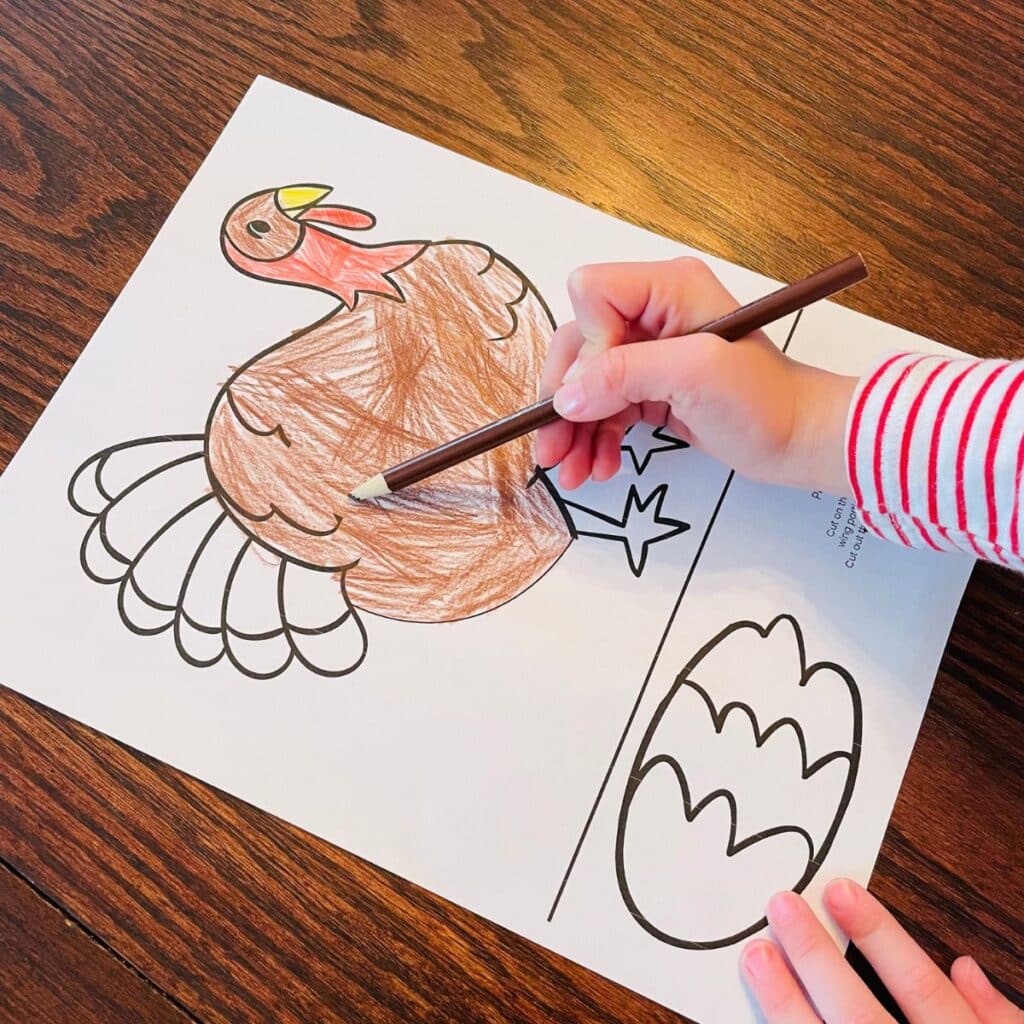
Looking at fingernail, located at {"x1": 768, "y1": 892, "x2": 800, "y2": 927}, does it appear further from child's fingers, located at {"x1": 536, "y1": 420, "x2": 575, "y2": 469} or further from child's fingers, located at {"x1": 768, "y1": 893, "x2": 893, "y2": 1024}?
child's fingers, located at {"x1": 536, "y1": 420, "x2": 575, "y2": 469}

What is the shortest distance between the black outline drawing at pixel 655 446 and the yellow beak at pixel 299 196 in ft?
0.68

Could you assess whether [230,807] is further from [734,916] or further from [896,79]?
[896,79]

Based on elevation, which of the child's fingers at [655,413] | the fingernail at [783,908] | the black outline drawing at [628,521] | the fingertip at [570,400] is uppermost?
the child's fingers at [655,413]

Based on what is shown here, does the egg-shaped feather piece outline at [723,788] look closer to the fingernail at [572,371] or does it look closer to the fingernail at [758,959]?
the fingernail at [758,959]

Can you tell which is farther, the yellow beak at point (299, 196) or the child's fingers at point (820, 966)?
the yellow beak at point (299, 196)

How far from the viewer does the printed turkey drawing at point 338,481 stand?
462 millimetres

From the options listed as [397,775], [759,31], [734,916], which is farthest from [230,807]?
[759,31]

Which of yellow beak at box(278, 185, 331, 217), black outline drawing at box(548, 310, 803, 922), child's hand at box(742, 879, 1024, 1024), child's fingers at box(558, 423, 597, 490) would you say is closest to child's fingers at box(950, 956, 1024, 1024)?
child's hand at box(742, 879, 1024, 1024)

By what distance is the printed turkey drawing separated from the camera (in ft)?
1.51

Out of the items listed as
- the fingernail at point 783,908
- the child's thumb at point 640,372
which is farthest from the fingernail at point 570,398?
the fingernail at point 783,908

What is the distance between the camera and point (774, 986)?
422 millimetres

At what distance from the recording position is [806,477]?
1.51 ft

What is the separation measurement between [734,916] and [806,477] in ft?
0.66

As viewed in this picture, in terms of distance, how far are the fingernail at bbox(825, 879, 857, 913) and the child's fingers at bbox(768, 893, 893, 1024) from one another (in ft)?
0.03
